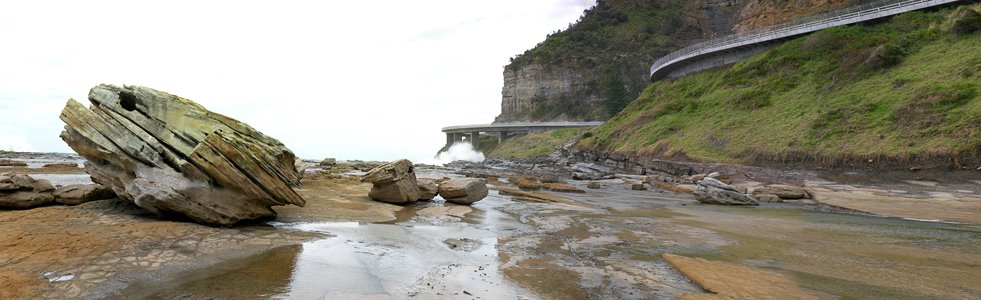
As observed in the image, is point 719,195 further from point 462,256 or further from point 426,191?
point 462,256

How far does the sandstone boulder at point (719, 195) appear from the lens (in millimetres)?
22594

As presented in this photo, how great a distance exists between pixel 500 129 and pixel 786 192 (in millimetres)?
83473

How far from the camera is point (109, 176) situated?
1305 cm

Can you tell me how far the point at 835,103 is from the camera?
3609cm

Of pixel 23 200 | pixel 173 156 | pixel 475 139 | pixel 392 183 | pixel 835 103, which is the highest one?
pixel 835 103

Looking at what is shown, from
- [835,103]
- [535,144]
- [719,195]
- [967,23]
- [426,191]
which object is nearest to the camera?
[426,191]

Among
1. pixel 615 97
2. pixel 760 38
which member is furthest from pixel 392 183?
pixel 615 97

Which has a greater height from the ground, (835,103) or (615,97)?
(615,97)

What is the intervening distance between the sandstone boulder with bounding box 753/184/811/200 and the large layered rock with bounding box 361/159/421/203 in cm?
1820

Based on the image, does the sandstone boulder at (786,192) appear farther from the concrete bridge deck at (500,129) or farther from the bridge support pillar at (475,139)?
the bridge support pillar at (475,139)

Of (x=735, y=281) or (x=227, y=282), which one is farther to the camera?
(x=735, y=281)

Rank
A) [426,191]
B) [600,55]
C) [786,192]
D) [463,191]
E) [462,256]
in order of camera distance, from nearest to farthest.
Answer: [462,256] < [463,191] < [426,191] < [786,192] < [600,55]

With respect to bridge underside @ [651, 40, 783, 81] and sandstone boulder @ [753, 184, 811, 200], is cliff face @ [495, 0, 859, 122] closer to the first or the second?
bridge underside @ [651, 40, 783, 81]

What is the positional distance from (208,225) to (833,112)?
1539 inches
